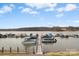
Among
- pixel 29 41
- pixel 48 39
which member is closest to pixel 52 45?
pixel 48 39

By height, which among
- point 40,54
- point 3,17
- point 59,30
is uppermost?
point 3,17

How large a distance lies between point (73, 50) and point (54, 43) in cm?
19

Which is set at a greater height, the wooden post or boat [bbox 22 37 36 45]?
boat [bbox 22 37 36 45]

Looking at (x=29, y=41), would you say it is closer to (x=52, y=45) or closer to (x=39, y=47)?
(x=39, y=47)

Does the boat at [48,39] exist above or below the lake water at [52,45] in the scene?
above

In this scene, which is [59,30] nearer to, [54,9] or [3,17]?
[54,9]

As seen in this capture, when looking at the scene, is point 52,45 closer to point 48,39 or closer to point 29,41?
point 48,39

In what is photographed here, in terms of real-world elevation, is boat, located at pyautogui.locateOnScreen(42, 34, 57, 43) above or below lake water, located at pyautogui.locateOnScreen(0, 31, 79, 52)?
above

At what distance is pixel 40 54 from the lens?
196 centimetres

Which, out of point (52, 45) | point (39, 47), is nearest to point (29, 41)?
point (39, 47)

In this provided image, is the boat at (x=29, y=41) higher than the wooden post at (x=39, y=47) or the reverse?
higher

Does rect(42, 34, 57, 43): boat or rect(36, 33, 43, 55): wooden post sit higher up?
rect(42, 34, 57, 43): boat

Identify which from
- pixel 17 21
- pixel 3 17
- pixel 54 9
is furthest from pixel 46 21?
pixel 3 17

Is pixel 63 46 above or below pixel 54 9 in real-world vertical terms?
below
